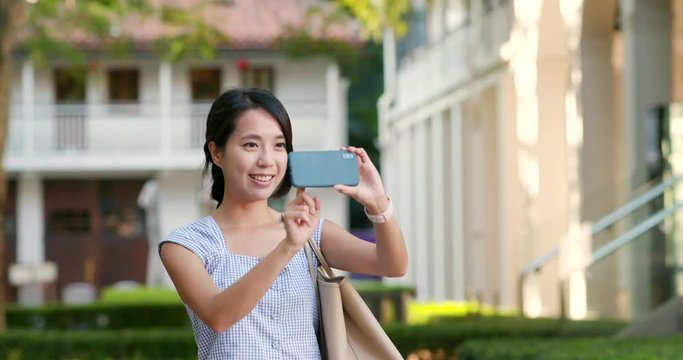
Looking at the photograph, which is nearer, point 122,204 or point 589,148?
point 589,148

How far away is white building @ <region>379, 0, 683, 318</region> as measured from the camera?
54.7ft

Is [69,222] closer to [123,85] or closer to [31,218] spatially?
[31,218]

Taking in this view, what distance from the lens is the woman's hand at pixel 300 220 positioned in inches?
163

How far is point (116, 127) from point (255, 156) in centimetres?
4201

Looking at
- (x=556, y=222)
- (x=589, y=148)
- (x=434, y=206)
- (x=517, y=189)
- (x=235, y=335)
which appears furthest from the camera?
(x=434, y=206)

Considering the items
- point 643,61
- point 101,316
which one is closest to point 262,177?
point 643,61

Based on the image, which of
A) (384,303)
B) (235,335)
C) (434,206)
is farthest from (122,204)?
(235,335)

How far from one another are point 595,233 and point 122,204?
32931 mm

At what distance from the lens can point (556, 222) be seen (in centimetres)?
1850

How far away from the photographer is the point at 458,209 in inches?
1272

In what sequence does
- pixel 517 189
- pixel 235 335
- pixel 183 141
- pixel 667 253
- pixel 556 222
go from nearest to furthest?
1. pixel 235 335
2. pixel 667 253
3. pixel 556 222
4. pixel 517 189
5. pixel 183 141

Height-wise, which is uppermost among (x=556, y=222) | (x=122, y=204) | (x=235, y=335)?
(x=122, y=204)

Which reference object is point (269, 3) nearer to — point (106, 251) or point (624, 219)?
point (106, 251)

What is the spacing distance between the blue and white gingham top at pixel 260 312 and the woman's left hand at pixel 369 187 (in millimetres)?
272
